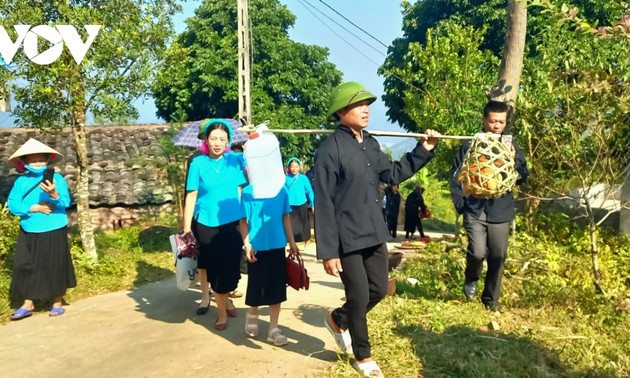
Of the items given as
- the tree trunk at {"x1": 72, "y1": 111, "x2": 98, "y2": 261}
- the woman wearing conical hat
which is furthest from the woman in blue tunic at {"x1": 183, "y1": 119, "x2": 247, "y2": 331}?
the tree trunk at {"x1": 72, "y1": 111, "x2": 98, "y2": 261}

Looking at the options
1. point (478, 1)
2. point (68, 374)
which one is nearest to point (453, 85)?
point (68, 374)

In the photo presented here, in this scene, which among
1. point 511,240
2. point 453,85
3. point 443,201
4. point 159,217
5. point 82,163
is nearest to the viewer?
point 511,240

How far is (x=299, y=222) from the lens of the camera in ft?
33.7

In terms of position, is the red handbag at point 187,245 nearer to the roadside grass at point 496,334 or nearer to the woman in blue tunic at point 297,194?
the roadside grass at point 496,334

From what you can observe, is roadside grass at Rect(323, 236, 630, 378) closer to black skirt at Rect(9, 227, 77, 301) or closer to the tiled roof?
black skirt at Rect(9, 227, 77, 301)

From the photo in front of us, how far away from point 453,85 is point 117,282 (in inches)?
294

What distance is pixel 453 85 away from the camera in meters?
11.3

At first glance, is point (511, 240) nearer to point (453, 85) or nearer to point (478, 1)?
point (453, 85)

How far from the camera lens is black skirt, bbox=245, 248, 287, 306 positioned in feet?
15.3

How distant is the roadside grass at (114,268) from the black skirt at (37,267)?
373mm

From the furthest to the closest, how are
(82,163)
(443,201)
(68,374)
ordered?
1. (443,201)
2. (82,163)
3. (68,374)

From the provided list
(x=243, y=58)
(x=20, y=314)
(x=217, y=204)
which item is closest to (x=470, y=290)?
(x=217, y=204)

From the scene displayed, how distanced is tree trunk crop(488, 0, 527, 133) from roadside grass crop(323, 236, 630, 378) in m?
2.02

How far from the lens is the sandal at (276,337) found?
462 cm
